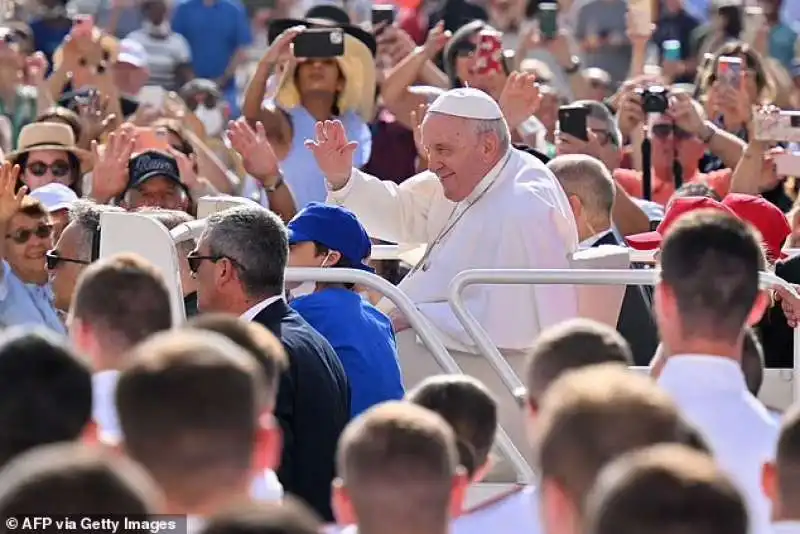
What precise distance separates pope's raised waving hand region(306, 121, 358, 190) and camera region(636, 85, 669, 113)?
2308 millimetres

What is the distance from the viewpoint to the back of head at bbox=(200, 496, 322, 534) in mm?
2809

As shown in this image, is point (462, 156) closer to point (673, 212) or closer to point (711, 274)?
point (673, 212)

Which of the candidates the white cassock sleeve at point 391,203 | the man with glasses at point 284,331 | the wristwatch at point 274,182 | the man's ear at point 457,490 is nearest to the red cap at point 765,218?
the white cassock sleeve at point 391,203

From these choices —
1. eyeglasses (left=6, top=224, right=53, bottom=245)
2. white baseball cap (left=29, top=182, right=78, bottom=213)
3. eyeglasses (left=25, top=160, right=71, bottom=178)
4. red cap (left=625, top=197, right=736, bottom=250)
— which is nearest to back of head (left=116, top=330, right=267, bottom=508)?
eyeglasses (left=6, top=224, right=53, bottom=245)

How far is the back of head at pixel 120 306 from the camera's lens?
445cm

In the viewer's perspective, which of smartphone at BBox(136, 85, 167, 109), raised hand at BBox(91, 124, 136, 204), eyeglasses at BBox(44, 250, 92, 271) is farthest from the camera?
smartphone at BBox(136, 85, 167, 109)

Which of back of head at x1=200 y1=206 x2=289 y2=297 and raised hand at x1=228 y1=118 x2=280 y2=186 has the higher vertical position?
back of head at x1=200 y1=206 x2=289 y2=297

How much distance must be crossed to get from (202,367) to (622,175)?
708cm

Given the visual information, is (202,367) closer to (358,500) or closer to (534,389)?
(358,500)

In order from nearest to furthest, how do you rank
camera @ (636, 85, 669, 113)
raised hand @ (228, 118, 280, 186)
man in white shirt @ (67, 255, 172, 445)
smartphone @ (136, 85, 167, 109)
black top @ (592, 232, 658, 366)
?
man in white shirt @ (67, 255, 172, 445) < black top @ (592, 232, 658, 366) < raised hand @ (228, 118, 280, 186) < camera @ (636, 85, 669, 113) < smartphone @ (136, 85, 167, 109)

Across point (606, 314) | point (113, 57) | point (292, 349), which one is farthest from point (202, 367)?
point (113, 57)

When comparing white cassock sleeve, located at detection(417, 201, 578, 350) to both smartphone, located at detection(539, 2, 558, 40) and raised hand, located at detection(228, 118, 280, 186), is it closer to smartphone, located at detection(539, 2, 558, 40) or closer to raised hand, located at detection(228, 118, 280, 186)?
raised hand, located at detection(228, 118, 280, 186)

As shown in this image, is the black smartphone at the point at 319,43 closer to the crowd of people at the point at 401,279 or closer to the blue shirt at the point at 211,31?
Result: the crowd of people at the point at 401,279

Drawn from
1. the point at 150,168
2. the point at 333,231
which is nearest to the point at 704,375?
the point at 333,231
